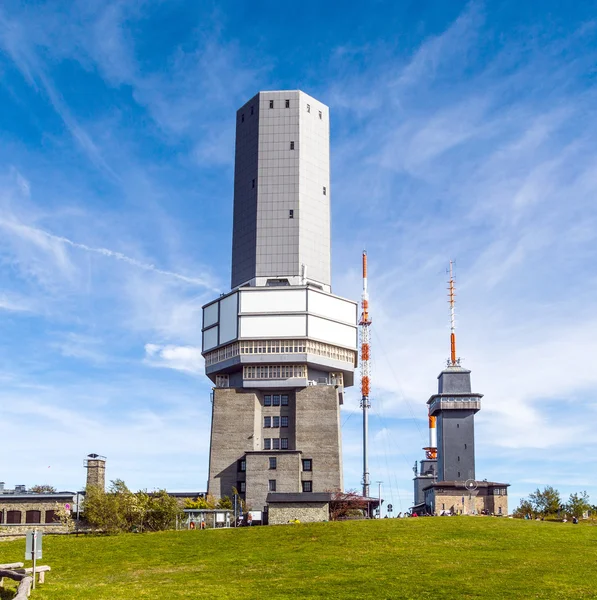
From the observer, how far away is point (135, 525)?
72750mm

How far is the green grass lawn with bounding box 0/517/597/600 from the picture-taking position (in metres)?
37.4

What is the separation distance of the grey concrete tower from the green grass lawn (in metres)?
69.6

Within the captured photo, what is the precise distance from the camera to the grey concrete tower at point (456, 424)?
13988cm

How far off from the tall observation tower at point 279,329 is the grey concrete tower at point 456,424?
32222 mm

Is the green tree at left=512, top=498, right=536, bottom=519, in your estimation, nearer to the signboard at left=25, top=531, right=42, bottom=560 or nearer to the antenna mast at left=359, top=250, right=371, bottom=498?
the antenna mast at left=359, top=250, right=371, bottom=498

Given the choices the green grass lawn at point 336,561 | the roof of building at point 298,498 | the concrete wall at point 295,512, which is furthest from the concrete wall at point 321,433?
the green grass lawn at point 336,561

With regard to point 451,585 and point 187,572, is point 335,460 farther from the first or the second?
point 451,585

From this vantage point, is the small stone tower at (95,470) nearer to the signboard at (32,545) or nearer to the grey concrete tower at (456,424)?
the signboard at (32,545)

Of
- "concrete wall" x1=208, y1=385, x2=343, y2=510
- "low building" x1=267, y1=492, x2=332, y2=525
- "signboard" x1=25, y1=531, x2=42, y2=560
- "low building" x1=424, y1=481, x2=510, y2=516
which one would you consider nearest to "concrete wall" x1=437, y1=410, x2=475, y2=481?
"low building" x1=424, y1=481, x2=510, y2=516

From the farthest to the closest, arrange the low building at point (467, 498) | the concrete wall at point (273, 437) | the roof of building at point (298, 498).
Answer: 1. the low building at point (467, 498)
2. the concrete wall at point (273, 437)
3. the roof of building at point (298, 498)

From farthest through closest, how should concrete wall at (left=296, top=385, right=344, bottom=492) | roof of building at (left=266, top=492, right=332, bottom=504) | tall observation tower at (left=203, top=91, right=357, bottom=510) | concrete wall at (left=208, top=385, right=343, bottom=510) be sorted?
tall observation tower at (left=203, top=91, right=357, bottom=510)
concrete wall at (left=296, top=385, right=344, bottom=492)
concrete wall at (left=208, top=385, right=343, bottom=510)
roof of building at (left=266, top=492, right=332, bottom=504)

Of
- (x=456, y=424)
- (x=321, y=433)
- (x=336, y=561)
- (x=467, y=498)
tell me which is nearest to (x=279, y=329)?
(x=321, y=433)

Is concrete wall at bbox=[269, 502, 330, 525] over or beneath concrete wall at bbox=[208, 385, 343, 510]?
beneath

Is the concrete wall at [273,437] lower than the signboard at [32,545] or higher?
higher
